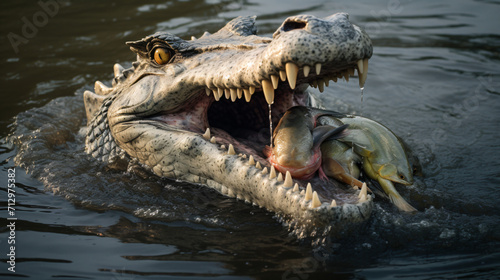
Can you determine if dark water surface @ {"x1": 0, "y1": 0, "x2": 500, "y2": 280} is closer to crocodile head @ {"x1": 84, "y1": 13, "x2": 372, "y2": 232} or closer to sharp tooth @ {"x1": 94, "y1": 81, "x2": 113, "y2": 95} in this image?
crocodile head @ {"x1": 84, "y1": 13, "x2": 372, "y2": 232}

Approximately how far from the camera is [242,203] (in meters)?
4.01

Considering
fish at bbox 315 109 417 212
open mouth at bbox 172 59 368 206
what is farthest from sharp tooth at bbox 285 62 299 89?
fish at bbox 315 109 417 212

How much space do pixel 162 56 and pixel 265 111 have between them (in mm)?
944

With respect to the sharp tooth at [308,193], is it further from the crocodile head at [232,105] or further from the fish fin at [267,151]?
the fish fin at [267,151]

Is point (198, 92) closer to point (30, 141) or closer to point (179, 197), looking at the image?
point (179, 197)

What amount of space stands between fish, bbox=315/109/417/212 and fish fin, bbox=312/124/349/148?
0.18 ft

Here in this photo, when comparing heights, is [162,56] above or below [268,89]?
above

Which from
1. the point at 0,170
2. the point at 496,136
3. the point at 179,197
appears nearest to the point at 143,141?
the point at 179,197

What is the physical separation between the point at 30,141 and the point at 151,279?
9.46ft
